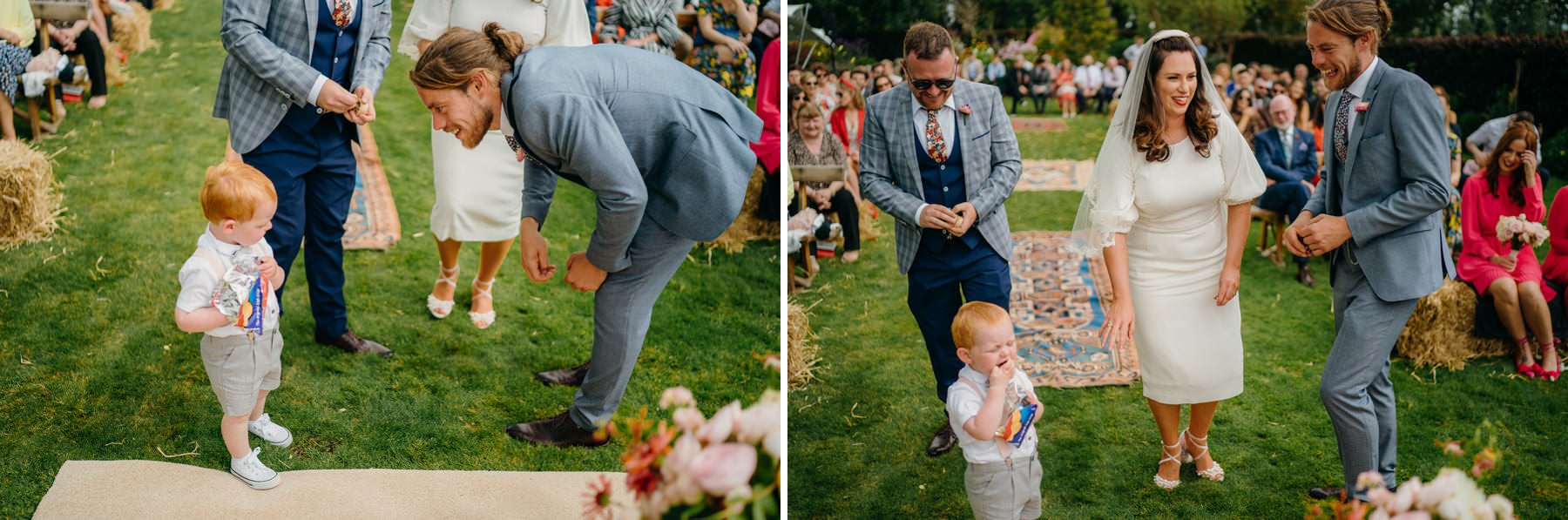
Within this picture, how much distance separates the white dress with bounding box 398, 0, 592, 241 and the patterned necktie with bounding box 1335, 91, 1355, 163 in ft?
7.45

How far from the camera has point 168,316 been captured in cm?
342

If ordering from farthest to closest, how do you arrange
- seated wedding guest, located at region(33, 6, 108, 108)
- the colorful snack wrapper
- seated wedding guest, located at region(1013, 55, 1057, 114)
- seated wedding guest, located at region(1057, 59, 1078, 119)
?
1. seated wedding guest, located at region(1057, 59, 1078, 119)
2. seated wedding guest, located at region(1013, 55, 1057, 114)
3. seated wedding guest, located at region(33, 6, 108, 108)
4. the colorful snack wrapper

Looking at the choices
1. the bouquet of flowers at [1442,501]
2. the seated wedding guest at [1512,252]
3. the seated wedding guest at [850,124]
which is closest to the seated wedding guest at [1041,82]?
the seated wedding guest at [850,124]

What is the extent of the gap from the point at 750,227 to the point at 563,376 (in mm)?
1808

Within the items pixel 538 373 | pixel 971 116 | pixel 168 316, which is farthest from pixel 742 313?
pixel 168 316

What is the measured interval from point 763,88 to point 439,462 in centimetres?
335

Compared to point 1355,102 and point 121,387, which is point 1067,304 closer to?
point 1355,102

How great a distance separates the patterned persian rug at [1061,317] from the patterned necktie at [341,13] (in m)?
2.53

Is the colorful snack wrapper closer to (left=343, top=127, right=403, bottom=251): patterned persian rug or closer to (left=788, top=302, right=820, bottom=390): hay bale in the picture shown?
(left=343, top=127, right=403, bottom=251): patterned persian rug

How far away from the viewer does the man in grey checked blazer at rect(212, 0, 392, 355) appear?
9.86ft

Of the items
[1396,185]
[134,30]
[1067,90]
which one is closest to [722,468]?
[1396,185]

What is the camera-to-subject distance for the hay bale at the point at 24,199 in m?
3.57

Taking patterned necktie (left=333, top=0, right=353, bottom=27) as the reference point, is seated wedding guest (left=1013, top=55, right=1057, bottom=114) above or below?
below

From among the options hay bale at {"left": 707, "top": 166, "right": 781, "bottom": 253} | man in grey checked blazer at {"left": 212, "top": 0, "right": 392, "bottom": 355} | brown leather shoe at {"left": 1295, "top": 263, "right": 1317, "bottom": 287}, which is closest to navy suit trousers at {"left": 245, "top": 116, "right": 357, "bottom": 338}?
man in grey checked blazer at {"left": 212, "top": 0, "right": 392, "bottom": 355}
